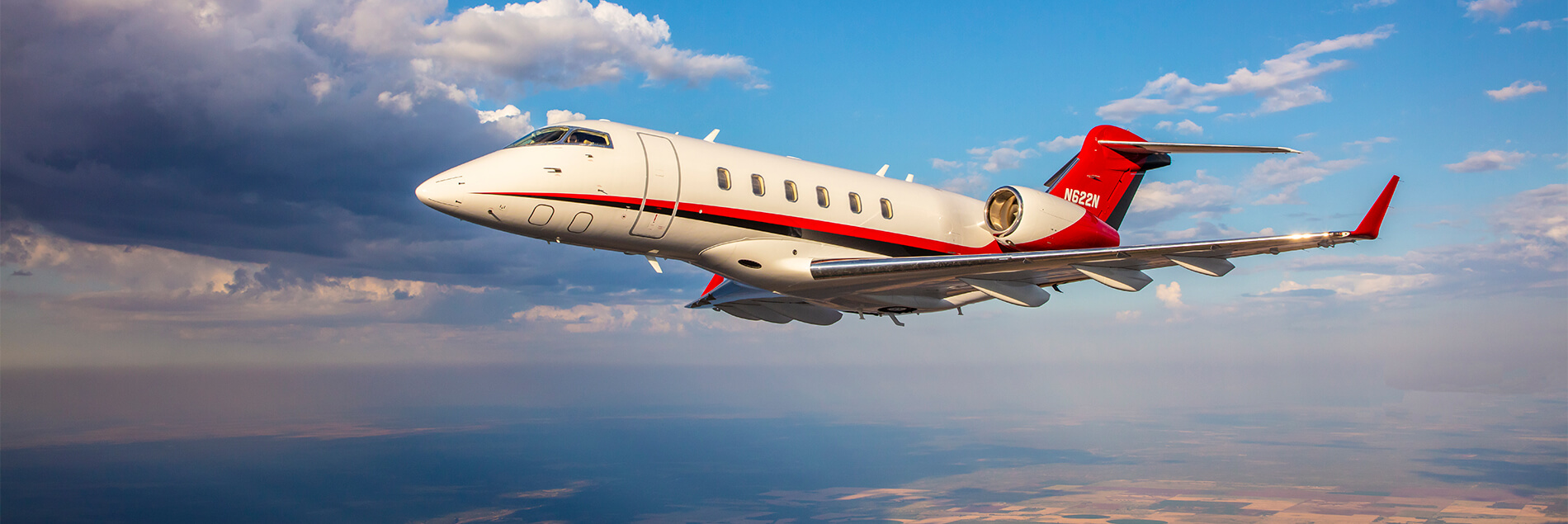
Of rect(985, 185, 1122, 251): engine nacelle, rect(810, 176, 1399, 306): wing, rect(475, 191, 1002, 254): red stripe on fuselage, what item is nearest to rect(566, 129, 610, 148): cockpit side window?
rect(475, 191, 1002, 254): red stripe on fuselage

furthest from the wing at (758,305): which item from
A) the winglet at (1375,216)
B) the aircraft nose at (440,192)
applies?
the winglet at (1375,216)

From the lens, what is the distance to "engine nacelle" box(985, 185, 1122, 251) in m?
17.7

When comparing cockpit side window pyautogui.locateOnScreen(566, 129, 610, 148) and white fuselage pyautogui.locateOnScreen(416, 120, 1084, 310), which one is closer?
white fuselage pyautogui.locateOnScreen(416, 120, 1084, 310)

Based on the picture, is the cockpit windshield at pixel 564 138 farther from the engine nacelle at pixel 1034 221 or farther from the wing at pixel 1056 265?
the engine nacelle at pixel 1034 221

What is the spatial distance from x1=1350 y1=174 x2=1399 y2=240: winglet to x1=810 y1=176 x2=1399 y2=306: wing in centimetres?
1

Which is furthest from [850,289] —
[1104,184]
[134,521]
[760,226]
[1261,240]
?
[134,521]

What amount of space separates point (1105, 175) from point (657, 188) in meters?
14.8

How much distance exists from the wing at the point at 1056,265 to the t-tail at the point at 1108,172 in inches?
261

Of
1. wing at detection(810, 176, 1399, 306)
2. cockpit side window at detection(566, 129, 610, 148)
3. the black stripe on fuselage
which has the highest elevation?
cockpit side window at detection(566, 129, 610, 148)

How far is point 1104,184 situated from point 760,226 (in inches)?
499

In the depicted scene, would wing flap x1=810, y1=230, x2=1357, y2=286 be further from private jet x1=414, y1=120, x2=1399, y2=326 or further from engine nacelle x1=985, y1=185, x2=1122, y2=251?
engine nacelle x1=985, y1=185, x2=1122, y2=251

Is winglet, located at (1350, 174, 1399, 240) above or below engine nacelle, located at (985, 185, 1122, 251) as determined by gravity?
below

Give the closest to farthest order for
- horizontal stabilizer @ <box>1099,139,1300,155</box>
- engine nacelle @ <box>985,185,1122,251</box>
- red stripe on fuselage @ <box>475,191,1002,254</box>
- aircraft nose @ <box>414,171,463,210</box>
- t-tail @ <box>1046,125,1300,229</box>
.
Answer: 1. aircraft nose @ <box>414,171,463,210</box>
2. red stripe on fuselage @ <box>475,191,1002,254</box>
3. engine nacelle @ <box>985,185,1122,251</box>
4. horizontal stabilizer @ <box>1099,139,1300,155</box>
5. t-tail @ <box>1046,125,1300,229</box>

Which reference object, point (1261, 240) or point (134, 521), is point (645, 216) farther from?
point (134, 521)
